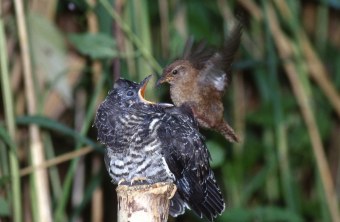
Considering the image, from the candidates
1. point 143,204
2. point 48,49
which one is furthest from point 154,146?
point 48,49

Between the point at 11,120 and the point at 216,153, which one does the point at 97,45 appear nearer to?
the point at 11,120

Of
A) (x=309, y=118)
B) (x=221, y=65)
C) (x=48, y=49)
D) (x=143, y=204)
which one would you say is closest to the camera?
(x=143, y=204)

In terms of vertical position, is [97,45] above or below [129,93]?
above

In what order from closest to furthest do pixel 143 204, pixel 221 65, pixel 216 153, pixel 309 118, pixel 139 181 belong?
pixel 143 204 < pixel 139 181 < pixel 221 65 < pixel 216 153 < pixel 309 118

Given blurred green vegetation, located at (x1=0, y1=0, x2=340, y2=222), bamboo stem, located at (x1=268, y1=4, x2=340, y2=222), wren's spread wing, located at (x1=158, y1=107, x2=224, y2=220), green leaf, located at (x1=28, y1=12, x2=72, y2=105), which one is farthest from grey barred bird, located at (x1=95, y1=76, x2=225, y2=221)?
bamboo stem, located at (x1=268, y1=4, x2=340, y2=222)

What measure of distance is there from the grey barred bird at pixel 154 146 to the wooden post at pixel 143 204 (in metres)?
0.22

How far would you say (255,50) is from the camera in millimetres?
5715

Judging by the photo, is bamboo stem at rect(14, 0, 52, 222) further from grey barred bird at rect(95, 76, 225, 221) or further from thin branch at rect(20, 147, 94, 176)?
grey barred bird at rect(95, 76, 225, 221)

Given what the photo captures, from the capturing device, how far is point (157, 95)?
13.7 feet

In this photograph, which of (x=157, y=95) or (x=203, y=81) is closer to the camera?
(x=203, y=81)

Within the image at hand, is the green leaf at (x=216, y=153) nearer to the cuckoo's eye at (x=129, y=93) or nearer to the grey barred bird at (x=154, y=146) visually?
the grey barred bird at (x=154, y=146)

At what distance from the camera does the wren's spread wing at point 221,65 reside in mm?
3557

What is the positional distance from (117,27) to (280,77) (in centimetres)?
255

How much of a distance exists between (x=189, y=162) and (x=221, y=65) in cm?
45
